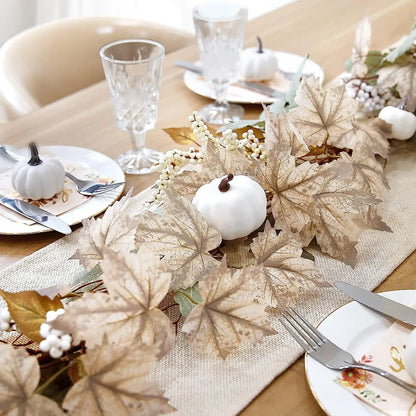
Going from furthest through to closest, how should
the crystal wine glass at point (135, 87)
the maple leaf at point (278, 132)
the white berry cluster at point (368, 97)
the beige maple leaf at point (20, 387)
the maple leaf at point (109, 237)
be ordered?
the white berry cluster at point (368, 97)
the crystal wine glass at point (135, 87)
the maple leaf at point (278, 132)
the maple leaf at point (109, 237)
the beige maple leaf at point (20, 387)

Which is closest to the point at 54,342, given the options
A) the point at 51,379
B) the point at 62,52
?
the point at 51,379

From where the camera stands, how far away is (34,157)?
895 mm

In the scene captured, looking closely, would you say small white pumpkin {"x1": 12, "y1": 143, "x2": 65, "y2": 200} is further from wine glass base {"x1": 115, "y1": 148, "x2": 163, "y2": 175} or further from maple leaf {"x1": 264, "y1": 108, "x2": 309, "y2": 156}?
maple leaf {"x1": 264, "y1": 108, "x2": 309, "y2": 156}

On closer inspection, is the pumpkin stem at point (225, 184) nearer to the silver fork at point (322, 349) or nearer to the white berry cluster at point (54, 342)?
the silver fork at point (322, 349)

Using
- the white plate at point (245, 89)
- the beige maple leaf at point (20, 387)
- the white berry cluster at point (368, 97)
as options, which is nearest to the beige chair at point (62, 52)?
the white plate at point (245, 89)

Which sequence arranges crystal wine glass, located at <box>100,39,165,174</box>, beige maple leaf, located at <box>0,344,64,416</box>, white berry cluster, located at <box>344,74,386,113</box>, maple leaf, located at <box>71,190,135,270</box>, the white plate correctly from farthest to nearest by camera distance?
1. the white plate
2. white berry cluster, located at <box>344,74,386,113</box>
3. crystal wine glass, located at <box>100,39,165,174</box>
4. maple leaf, located at <box>71,190,135,270</box>
5. beige maple leaf, located at <box>0,344,64,416</box>

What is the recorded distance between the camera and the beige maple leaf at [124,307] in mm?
527

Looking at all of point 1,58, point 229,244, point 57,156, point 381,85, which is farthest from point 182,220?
point 1,58

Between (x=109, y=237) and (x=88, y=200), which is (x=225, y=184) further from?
(x=88, y=200)

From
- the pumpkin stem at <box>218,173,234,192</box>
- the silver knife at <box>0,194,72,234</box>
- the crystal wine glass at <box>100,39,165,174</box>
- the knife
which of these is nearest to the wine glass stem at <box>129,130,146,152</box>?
the crystal wine glass at <box>100,39,165,174</box>

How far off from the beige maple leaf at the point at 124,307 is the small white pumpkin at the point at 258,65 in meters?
0.84

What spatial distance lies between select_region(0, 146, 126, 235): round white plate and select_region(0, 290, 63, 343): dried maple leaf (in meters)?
0.26

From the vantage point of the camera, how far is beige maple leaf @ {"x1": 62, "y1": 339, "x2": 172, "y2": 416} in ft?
1.59

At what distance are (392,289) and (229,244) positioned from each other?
21 centimetres
